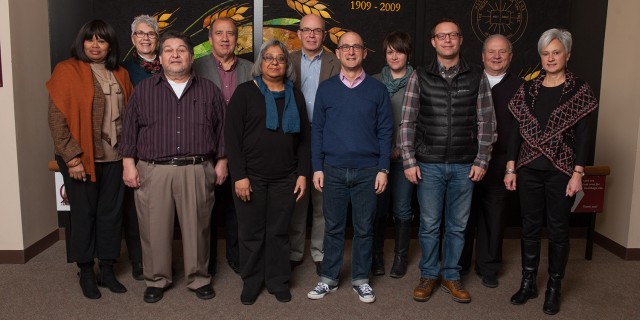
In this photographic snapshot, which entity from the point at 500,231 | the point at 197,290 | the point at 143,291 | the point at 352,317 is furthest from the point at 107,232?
the point at 500,231

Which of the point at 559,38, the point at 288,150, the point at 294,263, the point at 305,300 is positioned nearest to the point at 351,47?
the point at 288,150

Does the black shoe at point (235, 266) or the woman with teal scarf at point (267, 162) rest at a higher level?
the woman with teal scarf at point (267, 162)

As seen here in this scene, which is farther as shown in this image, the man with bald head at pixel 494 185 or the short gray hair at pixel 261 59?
the man with bald head at pixel 494 185

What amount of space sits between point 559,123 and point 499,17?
70.0 inches

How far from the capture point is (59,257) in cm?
385

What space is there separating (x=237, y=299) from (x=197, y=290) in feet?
0.80

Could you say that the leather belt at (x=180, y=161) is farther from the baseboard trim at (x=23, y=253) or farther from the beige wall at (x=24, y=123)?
the baseboard trim at (x=23, y=253)

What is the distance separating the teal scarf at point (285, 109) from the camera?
288cm

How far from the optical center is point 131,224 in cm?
336

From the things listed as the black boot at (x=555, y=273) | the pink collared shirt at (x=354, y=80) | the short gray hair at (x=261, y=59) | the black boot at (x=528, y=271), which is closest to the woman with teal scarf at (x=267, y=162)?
the short gray hair at (x=261, y=59)

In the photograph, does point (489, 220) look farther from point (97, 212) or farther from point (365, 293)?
point (97, 212)

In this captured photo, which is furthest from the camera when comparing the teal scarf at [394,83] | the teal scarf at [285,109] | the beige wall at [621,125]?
the beige wall at [621,125]

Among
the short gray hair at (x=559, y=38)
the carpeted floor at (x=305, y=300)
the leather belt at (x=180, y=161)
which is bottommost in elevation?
the carpeted floor at (x=305, y=300)

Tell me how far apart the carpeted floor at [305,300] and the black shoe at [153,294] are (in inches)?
1.3
